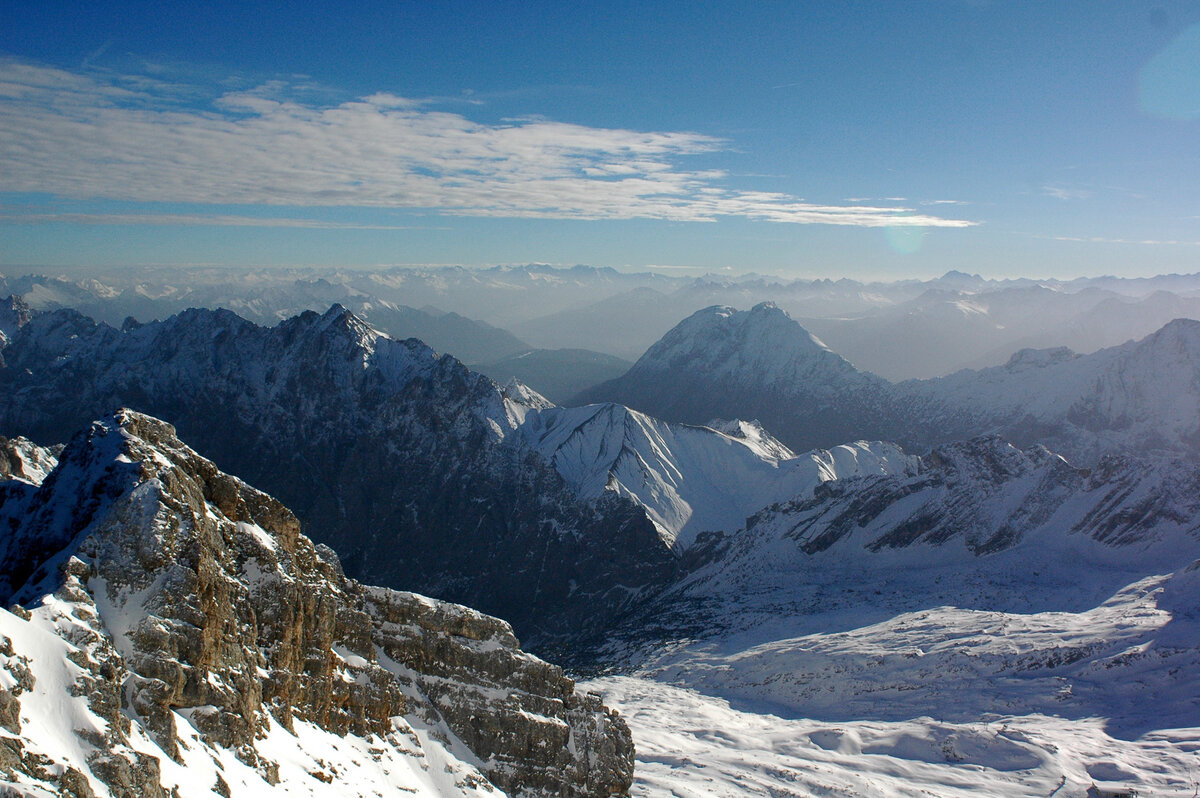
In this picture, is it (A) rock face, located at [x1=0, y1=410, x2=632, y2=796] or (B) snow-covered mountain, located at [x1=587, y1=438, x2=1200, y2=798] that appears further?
(B) snow-covered mountain, located at [x1=587, y1=438, x2=1200, y2=798]

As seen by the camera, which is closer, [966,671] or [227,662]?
[227,662]

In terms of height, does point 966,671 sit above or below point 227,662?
below

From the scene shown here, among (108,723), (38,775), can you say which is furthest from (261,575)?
(38,775)

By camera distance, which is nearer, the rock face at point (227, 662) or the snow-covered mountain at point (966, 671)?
the rock face at point (227, 662)

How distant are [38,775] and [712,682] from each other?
13444 cm

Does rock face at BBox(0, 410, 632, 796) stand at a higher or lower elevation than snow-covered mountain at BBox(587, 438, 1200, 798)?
higher

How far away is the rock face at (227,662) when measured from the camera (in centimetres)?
3991

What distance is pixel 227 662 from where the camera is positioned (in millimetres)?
51219

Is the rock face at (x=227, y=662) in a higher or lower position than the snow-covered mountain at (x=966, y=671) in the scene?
higher

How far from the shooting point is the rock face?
39906 mm

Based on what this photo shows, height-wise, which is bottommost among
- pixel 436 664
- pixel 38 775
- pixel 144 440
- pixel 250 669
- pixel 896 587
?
pixel 896 587

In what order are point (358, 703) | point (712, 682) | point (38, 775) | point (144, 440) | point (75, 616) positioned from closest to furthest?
point (38, 775) < point (75, 616) < point (144, 440) < point (358, 703) < point (712, 682)

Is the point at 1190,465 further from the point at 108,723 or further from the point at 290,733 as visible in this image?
the point at 108,723

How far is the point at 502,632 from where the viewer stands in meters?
79.0
